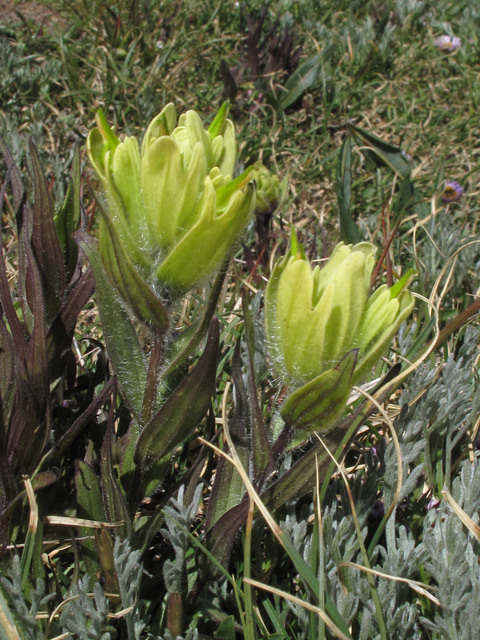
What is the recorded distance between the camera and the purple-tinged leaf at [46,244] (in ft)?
4.51

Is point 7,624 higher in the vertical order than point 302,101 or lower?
lower

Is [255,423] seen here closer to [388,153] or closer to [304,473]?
[304,473]

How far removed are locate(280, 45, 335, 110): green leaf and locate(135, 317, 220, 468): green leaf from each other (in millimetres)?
2749

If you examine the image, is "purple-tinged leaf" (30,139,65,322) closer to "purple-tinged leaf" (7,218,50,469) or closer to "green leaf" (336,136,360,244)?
"purple-tinged leaf" (7,218,50,469)

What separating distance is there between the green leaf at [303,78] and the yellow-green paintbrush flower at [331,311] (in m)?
2.72

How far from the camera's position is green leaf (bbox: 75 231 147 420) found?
121 centimetres

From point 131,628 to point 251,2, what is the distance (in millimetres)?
4196

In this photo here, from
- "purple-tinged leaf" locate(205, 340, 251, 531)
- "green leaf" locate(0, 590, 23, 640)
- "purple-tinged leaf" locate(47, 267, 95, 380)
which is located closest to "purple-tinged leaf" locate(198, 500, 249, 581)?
"purple-tinged leaf" locate(205, 340, 251, 531)

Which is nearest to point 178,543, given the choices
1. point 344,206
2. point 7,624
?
point 7,624

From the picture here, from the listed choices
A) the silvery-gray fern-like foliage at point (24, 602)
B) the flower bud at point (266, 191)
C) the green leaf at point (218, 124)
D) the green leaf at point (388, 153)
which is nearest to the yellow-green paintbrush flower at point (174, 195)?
the green leaf at point (218, 124)

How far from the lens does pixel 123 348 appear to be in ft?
4.13

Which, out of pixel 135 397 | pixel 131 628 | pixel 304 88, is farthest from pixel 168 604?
pixel 304 88

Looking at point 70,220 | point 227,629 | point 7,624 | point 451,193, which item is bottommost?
point 227,629

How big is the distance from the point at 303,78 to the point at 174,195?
2.89m
